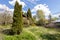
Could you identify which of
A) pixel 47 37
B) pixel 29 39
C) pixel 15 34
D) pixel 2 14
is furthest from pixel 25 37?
pixel 2 14

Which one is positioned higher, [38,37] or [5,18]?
[5,18]

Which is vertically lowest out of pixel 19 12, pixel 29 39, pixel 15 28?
pixel 29 39

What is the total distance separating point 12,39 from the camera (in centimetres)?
1329

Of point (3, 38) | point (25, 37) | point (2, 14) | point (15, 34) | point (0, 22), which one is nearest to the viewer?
point (3, 38)

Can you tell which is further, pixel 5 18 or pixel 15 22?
pixel 5 18

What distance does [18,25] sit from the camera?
1551cm

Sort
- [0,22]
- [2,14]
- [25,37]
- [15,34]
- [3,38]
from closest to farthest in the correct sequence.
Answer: [3,38] < [25,37] < [15,34] < [0,22] < [2,14]

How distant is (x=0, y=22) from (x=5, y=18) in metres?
2.14

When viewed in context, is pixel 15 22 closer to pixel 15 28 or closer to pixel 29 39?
pixel 15 28

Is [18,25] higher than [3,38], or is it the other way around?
[18,25]

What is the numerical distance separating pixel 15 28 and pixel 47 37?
10.9ft

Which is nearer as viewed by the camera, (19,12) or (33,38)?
(33,38)

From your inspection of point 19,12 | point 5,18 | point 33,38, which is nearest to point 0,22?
point 5,18

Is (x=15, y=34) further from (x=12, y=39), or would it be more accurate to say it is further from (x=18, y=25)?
(x=12, y=39)
